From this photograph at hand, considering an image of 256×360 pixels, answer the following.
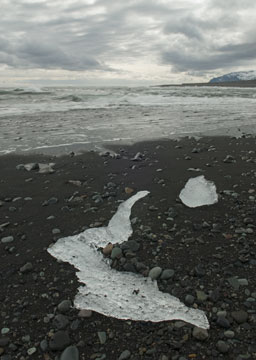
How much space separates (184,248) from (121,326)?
129 centimetres

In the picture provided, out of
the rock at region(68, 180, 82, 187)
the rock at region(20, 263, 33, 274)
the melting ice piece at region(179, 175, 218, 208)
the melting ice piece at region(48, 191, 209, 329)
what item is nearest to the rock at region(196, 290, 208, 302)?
the melting ice piece at region(48, 191, 209, 329)

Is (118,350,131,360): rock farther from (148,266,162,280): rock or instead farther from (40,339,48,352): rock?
(148,266,162,280): rock

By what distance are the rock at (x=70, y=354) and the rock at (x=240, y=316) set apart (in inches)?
51.2

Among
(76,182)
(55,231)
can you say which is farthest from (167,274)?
(76,182)

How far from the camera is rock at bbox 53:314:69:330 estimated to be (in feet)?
7.75

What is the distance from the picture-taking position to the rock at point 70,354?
6.87 ft

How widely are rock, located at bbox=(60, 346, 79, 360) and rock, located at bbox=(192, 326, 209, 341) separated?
91 centimetres

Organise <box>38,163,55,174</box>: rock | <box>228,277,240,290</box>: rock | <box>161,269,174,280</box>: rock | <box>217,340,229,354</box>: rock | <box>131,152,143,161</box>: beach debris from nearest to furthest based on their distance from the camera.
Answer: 1. <box>217,340,229,354</box>: rock
2. <box>228,277,240,290</box>: rock
3. <box>161,269,174,280</box>: rock
4. <box>38,163,55,174</box>: rock
5. <box>131,152,143,161</box>: beach debris

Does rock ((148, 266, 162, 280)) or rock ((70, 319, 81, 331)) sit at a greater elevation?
rock ((148, 266, 162, 280))

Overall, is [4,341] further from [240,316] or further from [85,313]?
[240,316]

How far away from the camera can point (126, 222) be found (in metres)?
4.04

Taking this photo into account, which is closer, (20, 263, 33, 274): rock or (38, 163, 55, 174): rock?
(20, 263, 33, 274): rock

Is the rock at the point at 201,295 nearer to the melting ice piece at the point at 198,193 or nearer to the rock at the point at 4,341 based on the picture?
the rock at the point at 4,341

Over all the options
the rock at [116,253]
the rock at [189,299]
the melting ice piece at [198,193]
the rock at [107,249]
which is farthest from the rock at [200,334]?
the melting ice piece at [198,193]
